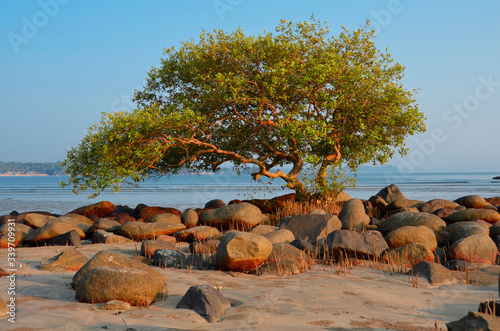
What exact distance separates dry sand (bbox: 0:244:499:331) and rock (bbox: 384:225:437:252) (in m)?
2.00

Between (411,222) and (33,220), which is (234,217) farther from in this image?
(33,220)

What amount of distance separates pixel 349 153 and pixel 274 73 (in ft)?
21.8

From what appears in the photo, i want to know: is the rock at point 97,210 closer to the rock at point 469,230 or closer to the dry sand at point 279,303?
the dry sand at point 279,303

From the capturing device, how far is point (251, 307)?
6305 millimetres

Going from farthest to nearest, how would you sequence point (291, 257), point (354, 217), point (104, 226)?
point (104, 226), point (354, 217), point (291, 257)

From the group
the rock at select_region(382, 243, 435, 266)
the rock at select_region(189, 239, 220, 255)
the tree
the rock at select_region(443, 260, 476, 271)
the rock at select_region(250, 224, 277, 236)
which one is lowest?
the rock at select_region(443, 260, 476, 271)

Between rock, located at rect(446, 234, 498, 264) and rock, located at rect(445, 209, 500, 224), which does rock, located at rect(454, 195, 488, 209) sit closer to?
rock, located at rect(445, 209, 500, 224)

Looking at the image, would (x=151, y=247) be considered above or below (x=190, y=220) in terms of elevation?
above

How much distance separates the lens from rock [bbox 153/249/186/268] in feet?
30.7

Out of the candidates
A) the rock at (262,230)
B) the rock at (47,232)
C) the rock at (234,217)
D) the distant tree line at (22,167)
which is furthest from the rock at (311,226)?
the distant tree line at (22,167)

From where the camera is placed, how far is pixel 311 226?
12359 mm

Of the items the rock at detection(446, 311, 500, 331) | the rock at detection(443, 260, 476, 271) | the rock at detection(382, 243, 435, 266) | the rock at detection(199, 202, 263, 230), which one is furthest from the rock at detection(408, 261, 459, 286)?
the rock at detection(199, 202, 263, 230)

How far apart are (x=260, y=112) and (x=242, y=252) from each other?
9.87 metres

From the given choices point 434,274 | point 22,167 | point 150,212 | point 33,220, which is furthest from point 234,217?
point 22,167
